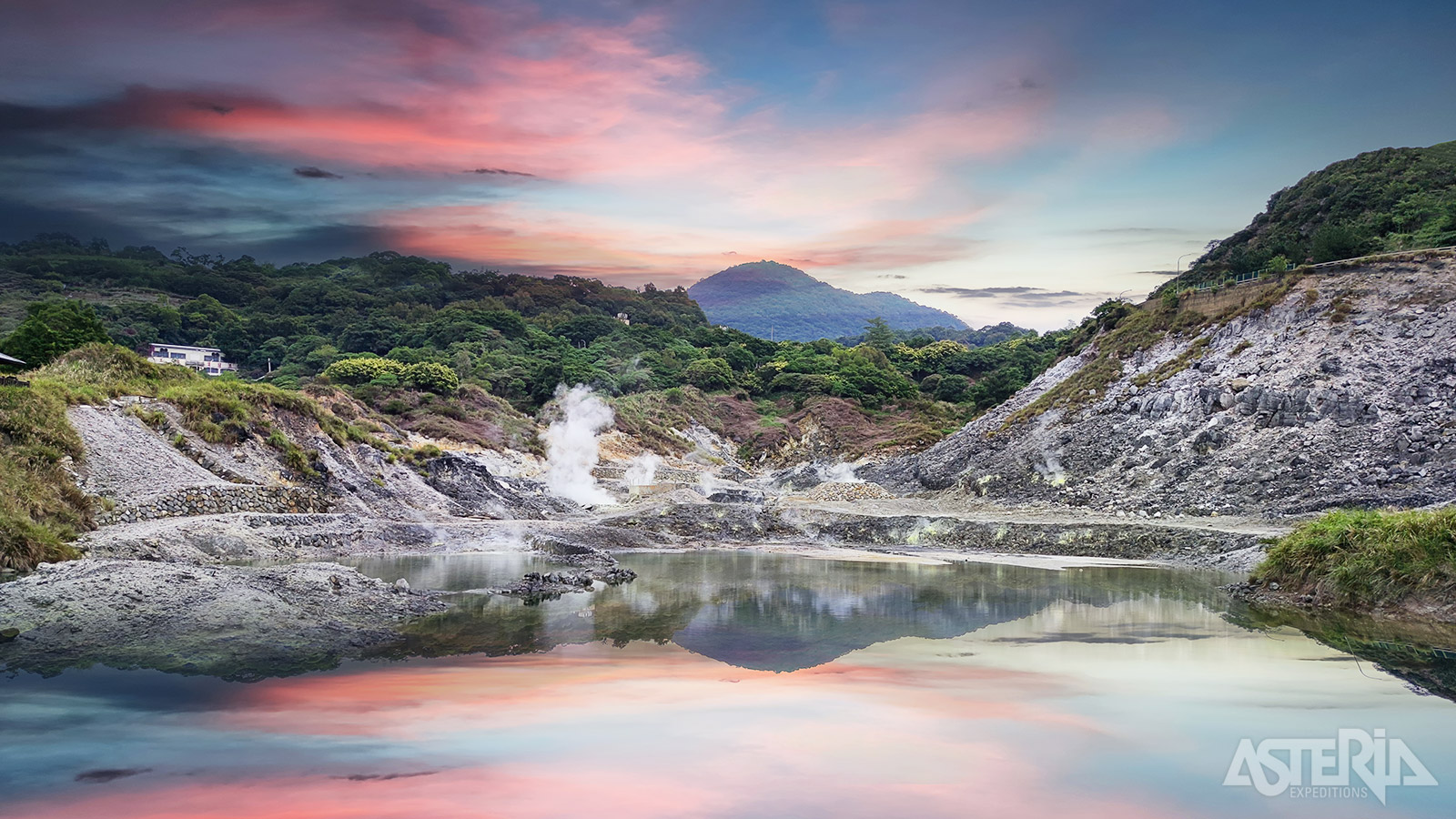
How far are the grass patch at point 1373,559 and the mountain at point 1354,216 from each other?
103 feet

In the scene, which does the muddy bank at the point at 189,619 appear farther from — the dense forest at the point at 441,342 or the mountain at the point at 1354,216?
the mountain at the point at 1354,216

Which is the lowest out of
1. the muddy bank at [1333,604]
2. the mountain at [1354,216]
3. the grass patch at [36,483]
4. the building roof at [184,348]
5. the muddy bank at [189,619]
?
the muddy bank at [1333,604]

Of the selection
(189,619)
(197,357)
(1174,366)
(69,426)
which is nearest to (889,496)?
(1174,366)

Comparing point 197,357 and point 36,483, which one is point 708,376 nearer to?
point 197,357

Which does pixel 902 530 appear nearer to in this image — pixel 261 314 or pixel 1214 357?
pixel 1214 357

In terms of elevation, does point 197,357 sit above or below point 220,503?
above

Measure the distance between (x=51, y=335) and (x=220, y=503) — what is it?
30431 mm

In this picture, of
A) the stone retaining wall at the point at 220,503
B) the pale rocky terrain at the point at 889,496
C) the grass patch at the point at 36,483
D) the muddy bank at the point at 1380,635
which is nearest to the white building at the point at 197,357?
the pale rocky terrain at the point at 889,496

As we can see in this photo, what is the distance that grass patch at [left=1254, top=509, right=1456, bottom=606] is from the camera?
13.8 metres

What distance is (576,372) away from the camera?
7494cm

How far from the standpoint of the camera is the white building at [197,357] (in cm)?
8275

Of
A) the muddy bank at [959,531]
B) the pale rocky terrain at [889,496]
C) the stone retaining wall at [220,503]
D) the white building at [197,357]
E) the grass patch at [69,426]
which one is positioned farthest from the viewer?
the white building at [197,357]

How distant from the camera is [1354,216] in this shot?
179 ft

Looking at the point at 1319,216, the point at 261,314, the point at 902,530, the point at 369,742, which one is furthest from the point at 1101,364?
the point at 261,314
